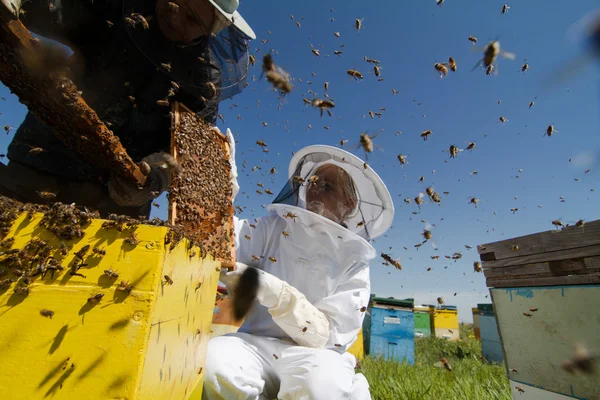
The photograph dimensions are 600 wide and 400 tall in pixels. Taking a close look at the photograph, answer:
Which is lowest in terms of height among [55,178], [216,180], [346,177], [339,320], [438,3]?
[339,320]

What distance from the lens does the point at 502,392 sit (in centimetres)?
338

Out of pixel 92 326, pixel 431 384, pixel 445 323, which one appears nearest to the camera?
pixel 92 326

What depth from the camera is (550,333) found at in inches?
107

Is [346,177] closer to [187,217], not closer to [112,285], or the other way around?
[187,217]

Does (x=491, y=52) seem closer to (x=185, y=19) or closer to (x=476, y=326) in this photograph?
(x=185, y=19)

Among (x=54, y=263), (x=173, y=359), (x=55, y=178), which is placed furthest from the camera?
→ (x=55, y=178)

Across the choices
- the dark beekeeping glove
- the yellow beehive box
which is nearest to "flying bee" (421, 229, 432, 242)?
the dark beekeeping glove

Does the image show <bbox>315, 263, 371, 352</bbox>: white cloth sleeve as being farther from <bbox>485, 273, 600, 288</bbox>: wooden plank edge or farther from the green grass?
<bbox>485, 273, 600, 288</bbox>: wooden plank edge

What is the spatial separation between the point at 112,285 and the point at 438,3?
12.4 ft

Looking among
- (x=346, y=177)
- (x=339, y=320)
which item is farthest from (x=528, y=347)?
(x=346, y=177)

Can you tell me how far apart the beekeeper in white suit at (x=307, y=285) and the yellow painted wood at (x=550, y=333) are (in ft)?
4.30

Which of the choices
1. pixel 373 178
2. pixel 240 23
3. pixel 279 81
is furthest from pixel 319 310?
pixel 240 23

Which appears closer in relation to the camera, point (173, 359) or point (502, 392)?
point (173, 359)

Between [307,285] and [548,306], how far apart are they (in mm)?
1993
